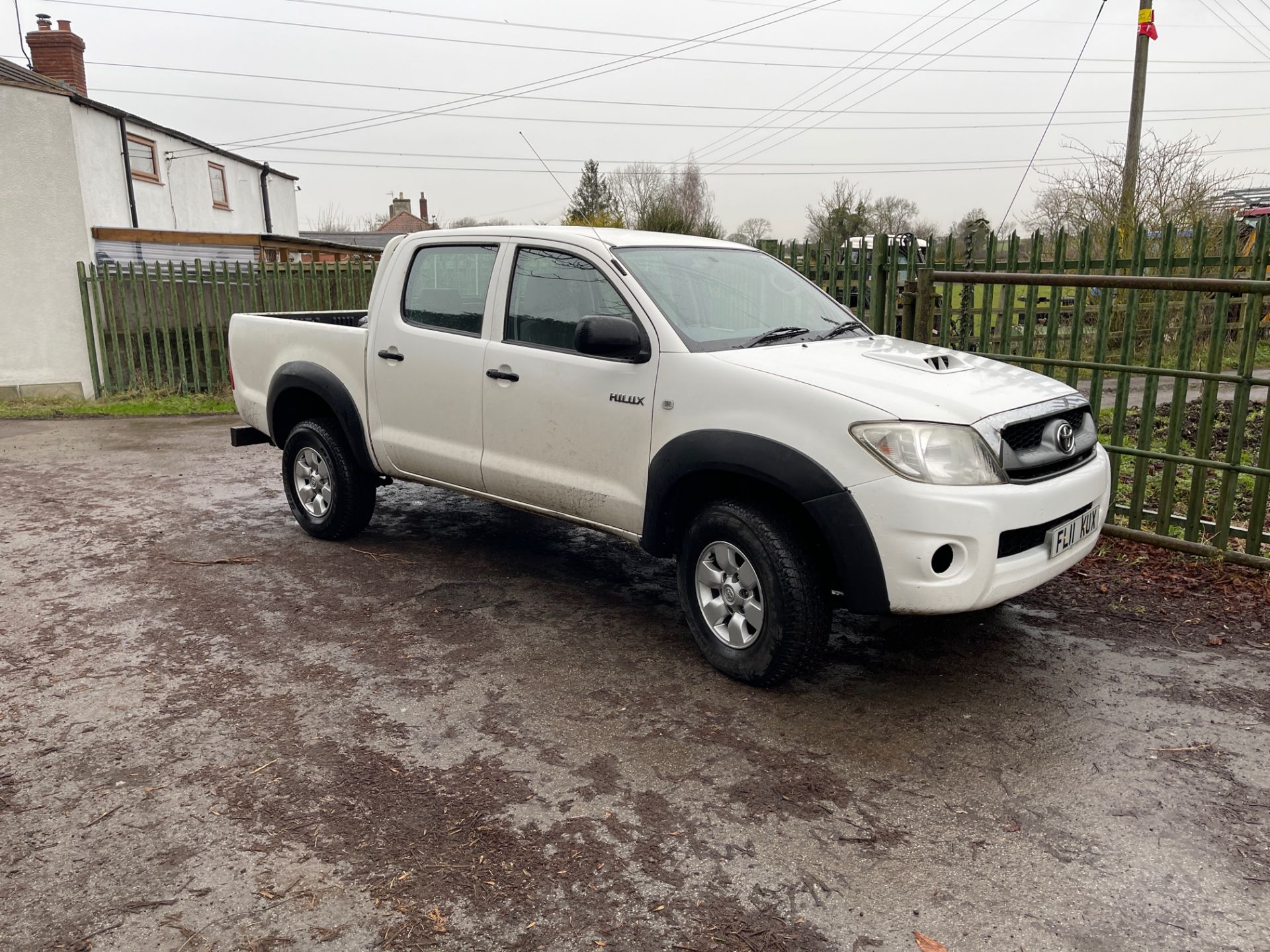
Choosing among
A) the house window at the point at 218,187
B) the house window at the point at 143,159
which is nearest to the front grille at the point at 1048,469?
the house window at the point at 143,159

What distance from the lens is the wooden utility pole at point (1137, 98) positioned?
49.6 feet

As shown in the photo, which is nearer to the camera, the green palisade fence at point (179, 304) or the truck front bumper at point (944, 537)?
the truck front bumper at point (944, 537)

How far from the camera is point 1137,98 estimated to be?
56.6 feet

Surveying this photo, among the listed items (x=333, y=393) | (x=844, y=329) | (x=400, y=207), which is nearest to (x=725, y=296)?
(x=844, y=329)

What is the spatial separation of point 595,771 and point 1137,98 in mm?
18621

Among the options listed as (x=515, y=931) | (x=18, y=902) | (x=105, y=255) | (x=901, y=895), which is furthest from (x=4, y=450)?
(x=901, y=895)

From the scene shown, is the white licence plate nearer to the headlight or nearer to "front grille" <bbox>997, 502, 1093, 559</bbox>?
"front grille" <bbox>997, 502, 1093, 559</bbox>

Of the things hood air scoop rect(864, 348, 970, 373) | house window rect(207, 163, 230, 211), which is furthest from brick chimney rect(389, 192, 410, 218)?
hood air scoop rect(864, 348, 970, 373)

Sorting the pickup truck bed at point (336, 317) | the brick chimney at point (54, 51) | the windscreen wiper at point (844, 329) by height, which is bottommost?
the pickup truck bed at point (336, 317)

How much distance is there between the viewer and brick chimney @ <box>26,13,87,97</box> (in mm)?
20250

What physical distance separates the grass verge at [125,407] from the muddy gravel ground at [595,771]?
7.82 meters

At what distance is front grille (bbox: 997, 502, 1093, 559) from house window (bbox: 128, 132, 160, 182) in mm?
20201

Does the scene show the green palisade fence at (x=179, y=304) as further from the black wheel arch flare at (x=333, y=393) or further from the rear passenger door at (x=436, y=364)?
the rear passenger door at (x=436, y=364)

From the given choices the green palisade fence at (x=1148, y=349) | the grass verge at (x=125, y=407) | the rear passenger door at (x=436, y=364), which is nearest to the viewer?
the rear passenger door at (x=436, y=364)
